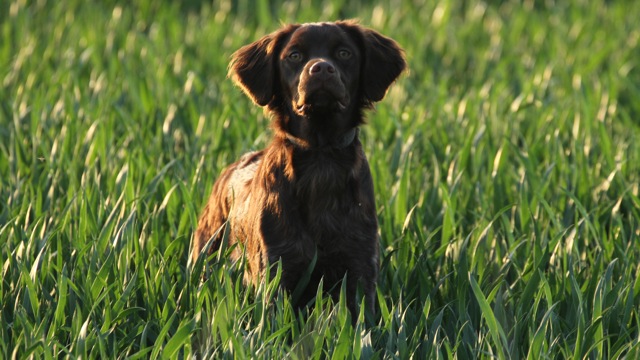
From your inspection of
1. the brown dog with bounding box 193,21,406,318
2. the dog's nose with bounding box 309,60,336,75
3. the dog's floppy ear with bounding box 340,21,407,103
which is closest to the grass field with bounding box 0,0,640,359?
the brown dog with bounding box 193,21,406,318

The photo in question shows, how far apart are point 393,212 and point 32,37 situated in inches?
157

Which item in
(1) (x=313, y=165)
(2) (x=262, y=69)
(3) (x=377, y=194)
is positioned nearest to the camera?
(1) (x=313, y=165)

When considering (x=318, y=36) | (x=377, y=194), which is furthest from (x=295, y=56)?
(x=377, y=194)

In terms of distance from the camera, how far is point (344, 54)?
370cm

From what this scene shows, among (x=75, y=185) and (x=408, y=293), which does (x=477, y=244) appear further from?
(x=75, y=185)

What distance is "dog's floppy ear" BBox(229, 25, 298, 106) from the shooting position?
12.4ft

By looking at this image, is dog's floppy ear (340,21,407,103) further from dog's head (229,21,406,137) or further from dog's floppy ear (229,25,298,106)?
dog's floppy ear (229,25,298,106)

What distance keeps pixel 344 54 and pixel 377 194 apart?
110 centimetres

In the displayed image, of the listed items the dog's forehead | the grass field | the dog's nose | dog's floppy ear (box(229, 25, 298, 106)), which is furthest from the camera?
dog's floppy ear (box(229, 25, 298, 106))

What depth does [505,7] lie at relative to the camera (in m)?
9.62

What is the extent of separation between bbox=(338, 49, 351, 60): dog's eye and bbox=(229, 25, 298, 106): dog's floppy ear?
22cm

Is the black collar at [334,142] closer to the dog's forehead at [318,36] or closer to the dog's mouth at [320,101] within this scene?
the dog's mouth at [320,101]

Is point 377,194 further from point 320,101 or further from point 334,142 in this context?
point 320,101

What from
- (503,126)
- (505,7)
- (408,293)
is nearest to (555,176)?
(503,126)
